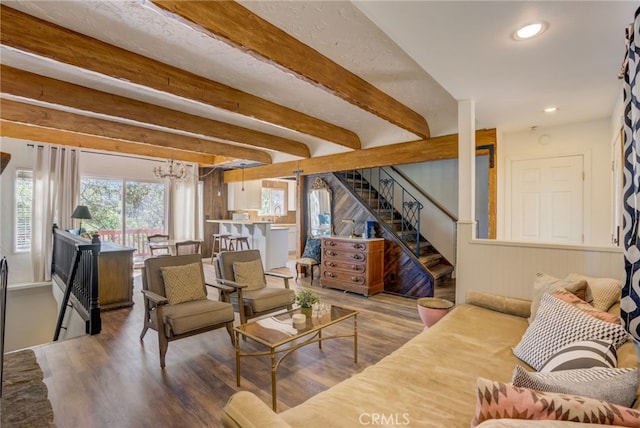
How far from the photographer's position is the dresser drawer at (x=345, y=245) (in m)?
5.01

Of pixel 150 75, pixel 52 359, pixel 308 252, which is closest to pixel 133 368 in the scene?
pixel 52 359

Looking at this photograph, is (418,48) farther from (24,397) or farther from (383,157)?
(24,397)

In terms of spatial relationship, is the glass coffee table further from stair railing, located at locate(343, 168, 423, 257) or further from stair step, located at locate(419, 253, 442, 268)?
stair railing, located at locate(343, 168, 423, 257)


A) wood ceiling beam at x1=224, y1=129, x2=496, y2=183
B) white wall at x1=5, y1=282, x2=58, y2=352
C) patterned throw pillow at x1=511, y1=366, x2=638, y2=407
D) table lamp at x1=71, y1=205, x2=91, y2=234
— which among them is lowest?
white wall at x1=5, y1=282, x2=58, y2=352

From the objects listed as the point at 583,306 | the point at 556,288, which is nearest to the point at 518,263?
Answer: the point at 556,288

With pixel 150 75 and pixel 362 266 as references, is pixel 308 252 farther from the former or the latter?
pixel 150 75

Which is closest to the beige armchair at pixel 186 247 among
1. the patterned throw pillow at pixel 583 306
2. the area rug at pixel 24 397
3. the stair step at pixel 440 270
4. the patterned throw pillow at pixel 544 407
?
the area rug at pixel 24 397

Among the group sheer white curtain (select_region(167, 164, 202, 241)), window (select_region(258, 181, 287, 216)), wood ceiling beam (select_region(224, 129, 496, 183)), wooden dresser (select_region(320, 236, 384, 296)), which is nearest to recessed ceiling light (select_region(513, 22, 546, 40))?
wood ceiling beam (select_region(224, 129, 496, 183))

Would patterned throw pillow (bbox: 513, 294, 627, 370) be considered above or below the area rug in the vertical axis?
above

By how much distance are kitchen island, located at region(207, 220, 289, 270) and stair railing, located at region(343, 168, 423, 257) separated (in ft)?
7.21

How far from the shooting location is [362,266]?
501cm

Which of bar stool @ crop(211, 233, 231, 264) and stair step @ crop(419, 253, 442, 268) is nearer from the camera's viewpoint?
stair step @ crop(419, 253, 442, 268)

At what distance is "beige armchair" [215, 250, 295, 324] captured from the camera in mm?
3221

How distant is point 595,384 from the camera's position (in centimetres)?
104
